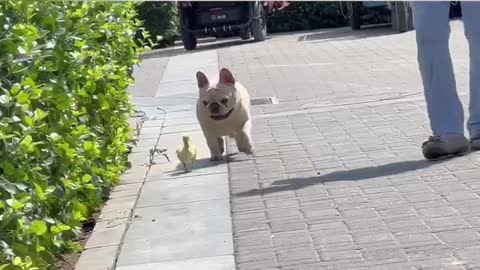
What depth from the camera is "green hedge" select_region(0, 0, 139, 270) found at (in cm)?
443

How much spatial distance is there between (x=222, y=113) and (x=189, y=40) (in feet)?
46.1

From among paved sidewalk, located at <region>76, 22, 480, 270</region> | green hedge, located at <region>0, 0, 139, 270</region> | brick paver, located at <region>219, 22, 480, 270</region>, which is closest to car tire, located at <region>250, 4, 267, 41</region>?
brick paver, located at <region>219, 22, 480, 270</region>

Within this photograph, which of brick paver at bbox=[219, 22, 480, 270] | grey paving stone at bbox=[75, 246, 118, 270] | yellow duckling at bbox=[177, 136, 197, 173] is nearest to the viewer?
brick paver at bbox=[219, 22, 480, 270]

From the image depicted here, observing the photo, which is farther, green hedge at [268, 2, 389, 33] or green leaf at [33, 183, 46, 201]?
green hedge at [268, 2, 389, 33]

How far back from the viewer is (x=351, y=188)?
6.93 m

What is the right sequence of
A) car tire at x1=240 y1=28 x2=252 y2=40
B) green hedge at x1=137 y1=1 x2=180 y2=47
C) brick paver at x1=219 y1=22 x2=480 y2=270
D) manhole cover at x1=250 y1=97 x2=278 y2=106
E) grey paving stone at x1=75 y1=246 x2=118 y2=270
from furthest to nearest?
green hedge at x1=137 y1=1 x2=180 y2=47 → car tire at x1=240 y1=28 x2=252 y2=40 → manhole cover at x1=250 y1=97 x2=278 y2=106 → grey paving stone at x1=75 y1=246 x2=118 y2=270 → brick paver at x1=219 y1=22 x2=480 y2=270

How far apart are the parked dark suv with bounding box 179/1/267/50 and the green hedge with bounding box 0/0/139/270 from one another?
1414 cm

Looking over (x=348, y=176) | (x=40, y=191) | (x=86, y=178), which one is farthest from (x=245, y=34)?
(x=40, y=191)

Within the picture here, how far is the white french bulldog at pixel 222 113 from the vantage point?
836cm

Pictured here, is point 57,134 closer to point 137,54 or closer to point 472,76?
point 472,76

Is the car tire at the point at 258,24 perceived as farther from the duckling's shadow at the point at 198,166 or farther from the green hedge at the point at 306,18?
the duckling's shadow at the point at 198,166

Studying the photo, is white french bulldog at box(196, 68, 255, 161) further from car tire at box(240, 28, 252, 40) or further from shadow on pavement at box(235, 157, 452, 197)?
car tire at box(240, 28, 252, 40)

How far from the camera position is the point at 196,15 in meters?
22.3

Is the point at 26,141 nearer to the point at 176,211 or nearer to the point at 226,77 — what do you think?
the point at 176,211
